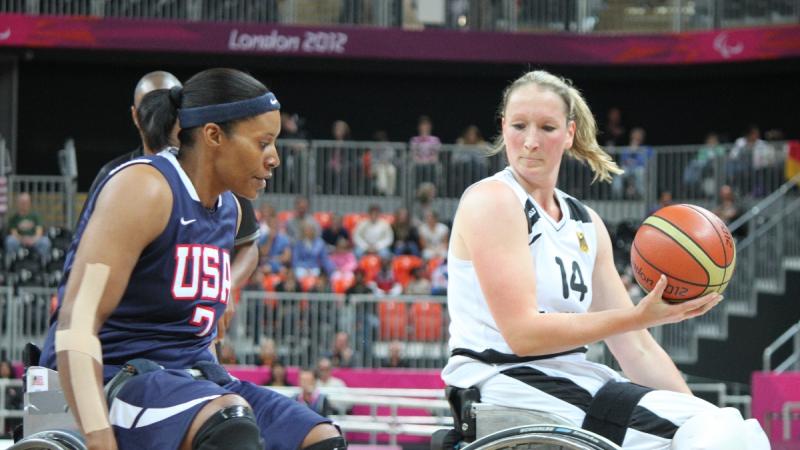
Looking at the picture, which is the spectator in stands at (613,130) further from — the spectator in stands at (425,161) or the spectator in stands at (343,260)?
the spectator in stands at (343,260)

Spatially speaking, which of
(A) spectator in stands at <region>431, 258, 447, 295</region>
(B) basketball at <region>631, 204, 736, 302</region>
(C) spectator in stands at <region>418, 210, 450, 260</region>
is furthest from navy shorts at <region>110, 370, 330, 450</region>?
(C) spectator in stands at <region>418, 210, 450, 260</region>

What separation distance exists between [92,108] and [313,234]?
25.6 feet

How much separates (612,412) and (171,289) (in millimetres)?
1378

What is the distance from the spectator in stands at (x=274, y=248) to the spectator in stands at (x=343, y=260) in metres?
0.55

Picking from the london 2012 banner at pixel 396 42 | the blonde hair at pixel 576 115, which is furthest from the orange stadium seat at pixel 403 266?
the blonde hair at pixel 576 115

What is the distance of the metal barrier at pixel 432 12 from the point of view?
20.1 metres

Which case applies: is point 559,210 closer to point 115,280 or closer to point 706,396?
point 115,280

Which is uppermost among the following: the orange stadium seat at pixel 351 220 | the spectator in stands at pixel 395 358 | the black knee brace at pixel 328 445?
the black knee brace at pixel 328 445

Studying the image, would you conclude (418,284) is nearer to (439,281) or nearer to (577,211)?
(439,281)

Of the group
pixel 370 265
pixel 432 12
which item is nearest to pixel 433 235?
pixel 370 265

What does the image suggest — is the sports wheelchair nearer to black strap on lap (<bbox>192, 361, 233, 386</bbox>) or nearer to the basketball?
the basketball

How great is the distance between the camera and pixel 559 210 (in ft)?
14.9

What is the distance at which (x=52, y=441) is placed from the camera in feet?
12.3

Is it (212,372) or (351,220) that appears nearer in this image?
(212,372)
